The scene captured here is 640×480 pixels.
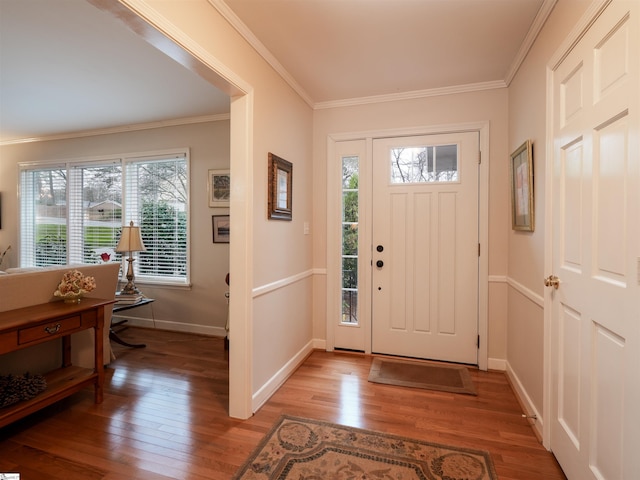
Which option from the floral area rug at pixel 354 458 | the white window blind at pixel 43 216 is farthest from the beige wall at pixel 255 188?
the white window blind at pixel 43 216

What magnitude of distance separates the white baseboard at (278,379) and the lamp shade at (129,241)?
7.17 feet

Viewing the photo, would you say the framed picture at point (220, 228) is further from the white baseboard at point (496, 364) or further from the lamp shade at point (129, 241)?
the white baseboard at point (496, 364)

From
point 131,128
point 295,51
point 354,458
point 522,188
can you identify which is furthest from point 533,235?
point 131,128

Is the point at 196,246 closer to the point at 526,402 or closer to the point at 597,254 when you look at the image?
the point at 526,402

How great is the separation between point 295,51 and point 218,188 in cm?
192

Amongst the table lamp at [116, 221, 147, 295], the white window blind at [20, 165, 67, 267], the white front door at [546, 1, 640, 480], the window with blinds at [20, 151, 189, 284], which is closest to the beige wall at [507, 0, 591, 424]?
the white front door at [546, 1, 640, 480]

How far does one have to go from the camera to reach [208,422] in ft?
6.91

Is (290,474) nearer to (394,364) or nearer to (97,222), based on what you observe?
(394,364)

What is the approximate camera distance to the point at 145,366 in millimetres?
3000

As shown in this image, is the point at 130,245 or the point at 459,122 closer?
the point at 459,122

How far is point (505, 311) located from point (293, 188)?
2189mm

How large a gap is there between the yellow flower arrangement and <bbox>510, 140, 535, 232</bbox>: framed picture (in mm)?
3155

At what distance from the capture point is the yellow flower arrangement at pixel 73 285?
228 cm

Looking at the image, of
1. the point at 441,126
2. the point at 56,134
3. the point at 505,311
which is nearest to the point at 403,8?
the point at 441,126
